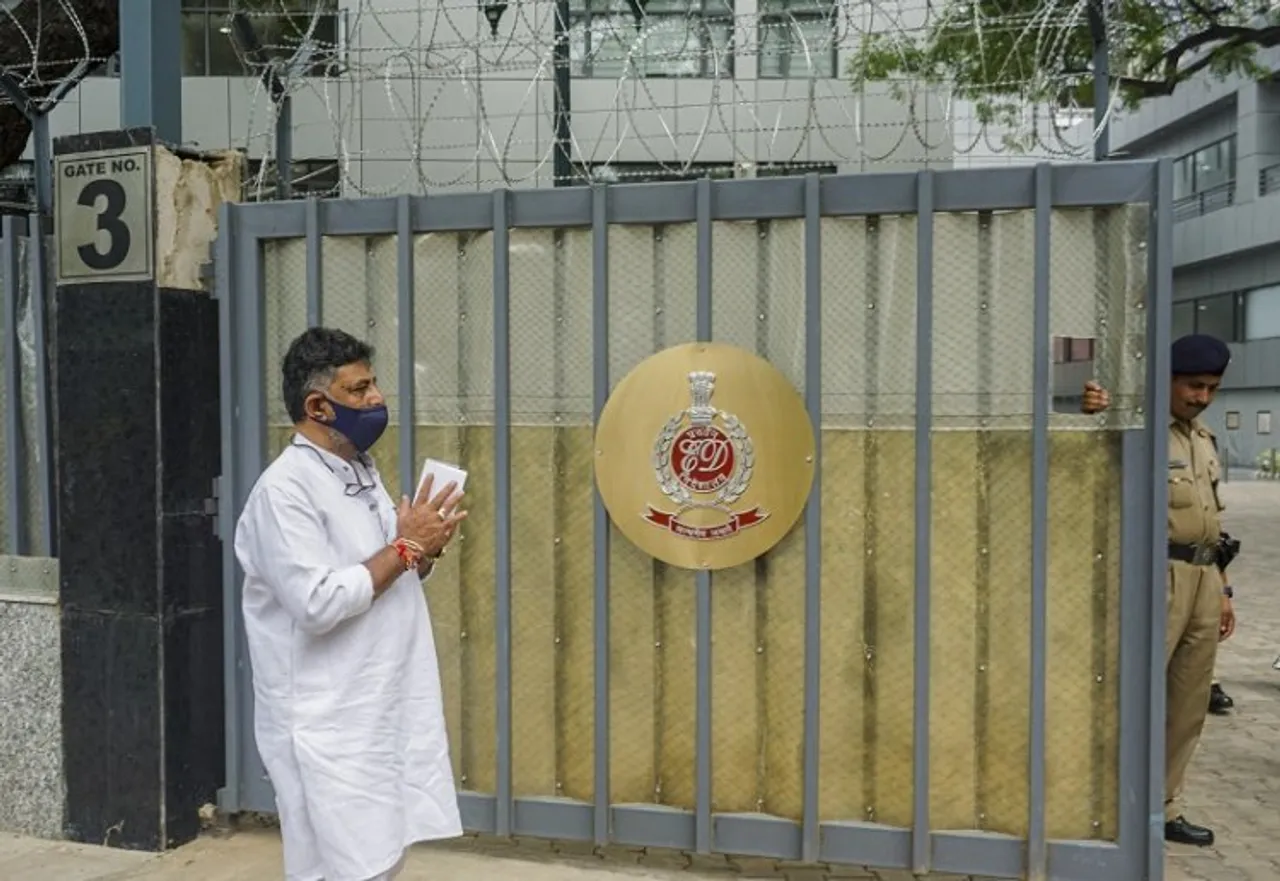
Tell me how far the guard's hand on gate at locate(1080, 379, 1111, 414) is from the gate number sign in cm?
312

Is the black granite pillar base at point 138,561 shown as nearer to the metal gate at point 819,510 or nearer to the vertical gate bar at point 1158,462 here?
the metal gate at point 819,510

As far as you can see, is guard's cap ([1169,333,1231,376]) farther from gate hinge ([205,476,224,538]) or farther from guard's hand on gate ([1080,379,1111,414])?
gate hinge ([205,476,224,538])

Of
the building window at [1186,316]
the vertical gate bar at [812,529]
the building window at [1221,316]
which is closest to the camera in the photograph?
the vertical gate bar at [812,529]

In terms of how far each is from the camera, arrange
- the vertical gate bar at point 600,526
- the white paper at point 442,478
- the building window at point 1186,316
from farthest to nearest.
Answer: the building window at point 1186,316 < the vertical gate bar at point 600,526 < the white paper at point 442,478

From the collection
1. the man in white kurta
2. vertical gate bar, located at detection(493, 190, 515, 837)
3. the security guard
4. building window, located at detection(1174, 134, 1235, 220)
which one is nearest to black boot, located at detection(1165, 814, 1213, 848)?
the security guard

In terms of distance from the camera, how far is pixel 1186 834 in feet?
15.7

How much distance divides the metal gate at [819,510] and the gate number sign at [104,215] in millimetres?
297

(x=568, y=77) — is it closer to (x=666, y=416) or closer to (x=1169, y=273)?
(x=666, y=416)

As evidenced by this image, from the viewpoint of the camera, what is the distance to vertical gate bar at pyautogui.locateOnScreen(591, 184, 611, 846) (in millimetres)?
4371

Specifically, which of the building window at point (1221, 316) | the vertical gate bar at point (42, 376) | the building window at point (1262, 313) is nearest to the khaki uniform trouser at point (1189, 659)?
the vertical gate bar at point (42, 376)

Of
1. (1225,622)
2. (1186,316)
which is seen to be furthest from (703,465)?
(1186,316)

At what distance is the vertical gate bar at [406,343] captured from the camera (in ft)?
15.0

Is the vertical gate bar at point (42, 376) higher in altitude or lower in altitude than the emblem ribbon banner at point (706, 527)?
higher

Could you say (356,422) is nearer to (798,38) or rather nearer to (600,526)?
(600,526)
